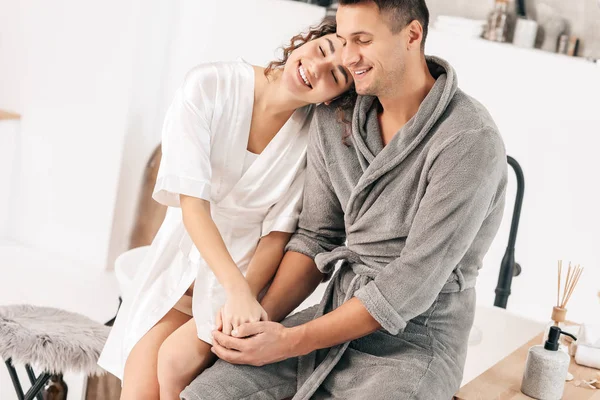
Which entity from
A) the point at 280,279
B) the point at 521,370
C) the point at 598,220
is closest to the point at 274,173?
the point at 280,279

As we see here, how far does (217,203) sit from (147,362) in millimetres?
392

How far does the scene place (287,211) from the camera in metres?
1.88

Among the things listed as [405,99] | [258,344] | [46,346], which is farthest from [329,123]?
[46,346]

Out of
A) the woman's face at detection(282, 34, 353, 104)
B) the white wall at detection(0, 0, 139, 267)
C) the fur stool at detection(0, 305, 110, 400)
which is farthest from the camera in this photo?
the white wall at detection(0, 0, 139, 267)

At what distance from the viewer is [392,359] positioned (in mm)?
1623

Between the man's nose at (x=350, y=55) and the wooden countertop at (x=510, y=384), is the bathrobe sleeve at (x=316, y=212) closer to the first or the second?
the man's nose at (x=350, y=55)

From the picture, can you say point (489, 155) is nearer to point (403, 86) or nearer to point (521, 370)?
point (403, 86)

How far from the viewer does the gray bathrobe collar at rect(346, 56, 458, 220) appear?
5.44 ft

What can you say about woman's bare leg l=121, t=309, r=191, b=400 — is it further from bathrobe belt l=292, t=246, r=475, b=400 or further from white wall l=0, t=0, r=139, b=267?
white wall l=0, t=0, r=139, b=267

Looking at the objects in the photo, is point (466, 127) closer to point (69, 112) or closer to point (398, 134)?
point (398, 134)

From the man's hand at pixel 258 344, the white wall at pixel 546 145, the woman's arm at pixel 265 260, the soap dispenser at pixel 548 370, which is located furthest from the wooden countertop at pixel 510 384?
the white wall at pixel 546 145

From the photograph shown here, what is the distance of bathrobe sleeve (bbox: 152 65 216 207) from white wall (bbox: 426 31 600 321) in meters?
1.73

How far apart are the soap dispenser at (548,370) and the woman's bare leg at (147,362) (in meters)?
0.73

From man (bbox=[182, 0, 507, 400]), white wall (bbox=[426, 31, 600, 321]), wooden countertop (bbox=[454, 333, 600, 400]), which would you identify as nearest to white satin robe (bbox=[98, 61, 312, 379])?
man (bbox=[182, 0, 507, 400])
